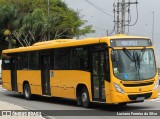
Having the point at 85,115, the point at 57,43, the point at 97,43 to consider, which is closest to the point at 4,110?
the point at 85,115

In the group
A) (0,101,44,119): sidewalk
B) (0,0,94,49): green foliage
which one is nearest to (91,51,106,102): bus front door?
(0,101,44,119): sidewalk

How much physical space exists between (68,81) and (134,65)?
4.01 m

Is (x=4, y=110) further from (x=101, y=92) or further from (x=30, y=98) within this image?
(x=30, y=98)

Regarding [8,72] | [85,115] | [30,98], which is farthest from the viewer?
[8,72]

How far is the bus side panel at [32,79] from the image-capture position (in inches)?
918

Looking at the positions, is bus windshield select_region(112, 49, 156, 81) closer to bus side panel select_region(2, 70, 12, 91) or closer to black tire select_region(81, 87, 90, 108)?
black tire select_region(81, 87, 90, 108)

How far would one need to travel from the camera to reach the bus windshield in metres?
16.9

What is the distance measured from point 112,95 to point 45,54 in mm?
6768

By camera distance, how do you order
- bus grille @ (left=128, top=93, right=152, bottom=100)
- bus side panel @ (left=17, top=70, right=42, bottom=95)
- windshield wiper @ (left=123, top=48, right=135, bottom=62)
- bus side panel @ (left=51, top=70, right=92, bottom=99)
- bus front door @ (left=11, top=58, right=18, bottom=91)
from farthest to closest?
bus front door @ (left=11, top=58, right=18, bottom=91) < bus side panel @ (left=17, top=70, right=42, bottom=95) < bus side panel @ (left=51, top=70, right=92, bottom=99) < windshield wiper @ (left=123, top=48, right=135, bottom=62) < bus grille @ (left=128, top=93, right=152, bottom=100)

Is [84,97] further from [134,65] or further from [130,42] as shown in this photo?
[130,42]

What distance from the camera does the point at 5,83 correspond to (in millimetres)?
27953

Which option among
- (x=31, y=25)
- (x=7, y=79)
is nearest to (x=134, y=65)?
(x=7, y=79)

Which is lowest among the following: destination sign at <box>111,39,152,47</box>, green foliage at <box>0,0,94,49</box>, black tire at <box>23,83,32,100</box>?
black tire at <box>23,83,32,100</box>

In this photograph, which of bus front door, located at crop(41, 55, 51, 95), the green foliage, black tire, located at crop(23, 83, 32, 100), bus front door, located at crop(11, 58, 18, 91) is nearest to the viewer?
bus front door, located at crop(41, 55, 51, 95)
